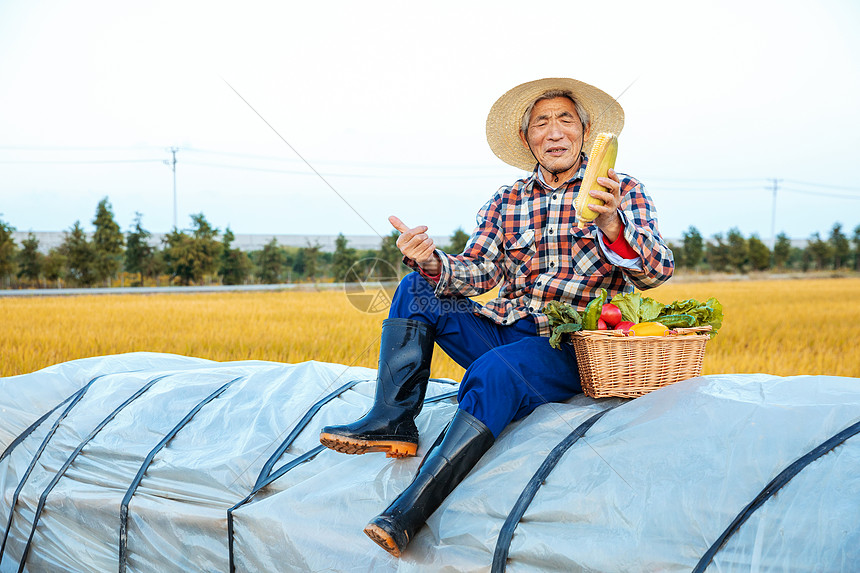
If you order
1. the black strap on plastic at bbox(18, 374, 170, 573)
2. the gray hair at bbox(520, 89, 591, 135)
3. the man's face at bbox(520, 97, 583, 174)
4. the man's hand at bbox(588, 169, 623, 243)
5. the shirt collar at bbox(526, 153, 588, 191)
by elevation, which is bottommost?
the black strap on plastic at bbox(18, 374, 170, 573)

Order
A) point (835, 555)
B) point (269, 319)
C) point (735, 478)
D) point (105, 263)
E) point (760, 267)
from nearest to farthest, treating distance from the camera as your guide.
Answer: point (835, 555)
point (735, 478)
point (269, 319)
point (105, 263)
point (760, 267)

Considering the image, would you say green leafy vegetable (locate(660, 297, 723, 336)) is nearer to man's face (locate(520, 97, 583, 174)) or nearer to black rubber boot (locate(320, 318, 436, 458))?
man's face (locate(520, 97, 583, 174))

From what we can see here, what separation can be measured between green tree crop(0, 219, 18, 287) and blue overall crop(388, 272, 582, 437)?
12.0m

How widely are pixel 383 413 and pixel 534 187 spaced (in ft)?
3.52

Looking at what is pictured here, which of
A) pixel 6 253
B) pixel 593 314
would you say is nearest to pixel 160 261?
pixel 6 253

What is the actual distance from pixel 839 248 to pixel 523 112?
90.7ft

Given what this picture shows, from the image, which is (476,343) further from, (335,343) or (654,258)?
(335,343)

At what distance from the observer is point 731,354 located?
5.72 meters

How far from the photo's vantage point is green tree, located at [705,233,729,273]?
24.2 meters

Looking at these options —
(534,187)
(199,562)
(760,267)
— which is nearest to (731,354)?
(534,187)

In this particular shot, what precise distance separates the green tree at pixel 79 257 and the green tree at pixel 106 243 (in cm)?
15

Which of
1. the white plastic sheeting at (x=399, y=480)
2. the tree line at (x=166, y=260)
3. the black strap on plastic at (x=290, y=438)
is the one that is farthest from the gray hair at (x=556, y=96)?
the tree line at (x=166, y=260)

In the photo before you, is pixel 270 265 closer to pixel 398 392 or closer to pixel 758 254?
pixel 398 392

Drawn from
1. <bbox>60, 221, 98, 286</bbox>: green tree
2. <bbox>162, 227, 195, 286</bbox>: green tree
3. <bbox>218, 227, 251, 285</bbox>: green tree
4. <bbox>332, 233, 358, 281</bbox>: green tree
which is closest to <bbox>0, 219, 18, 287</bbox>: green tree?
<bbox>60, 221, 98, 286</bbox>: green tree
